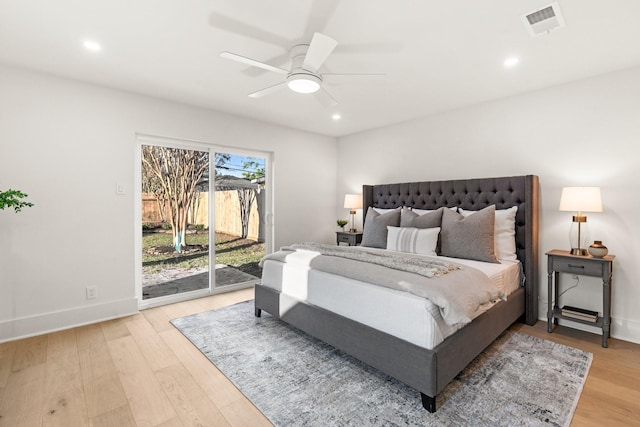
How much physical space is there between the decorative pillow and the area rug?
809 millimetres

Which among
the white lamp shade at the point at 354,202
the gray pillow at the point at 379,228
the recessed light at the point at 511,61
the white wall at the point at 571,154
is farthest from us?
the white lamp shade at the point at 354,202

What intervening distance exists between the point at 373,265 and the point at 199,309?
2269mm

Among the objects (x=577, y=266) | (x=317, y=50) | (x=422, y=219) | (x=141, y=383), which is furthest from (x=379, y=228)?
(x=141, y=383)

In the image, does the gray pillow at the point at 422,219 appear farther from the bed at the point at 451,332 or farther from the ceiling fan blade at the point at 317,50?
the ceiling fan blade at the point at 317,50

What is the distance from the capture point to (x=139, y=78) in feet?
9.72

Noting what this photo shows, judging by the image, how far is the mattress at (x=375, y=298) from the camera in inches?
72.9

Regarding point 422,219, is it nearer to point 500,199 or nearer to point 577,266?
point 500,199

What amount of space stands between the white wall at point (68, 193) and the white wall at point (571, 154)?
3.50 meters

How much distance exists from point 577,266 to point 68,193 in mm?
4916

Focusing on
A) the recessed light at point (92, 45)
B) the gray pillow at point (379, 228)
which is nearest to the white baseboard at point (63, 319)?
the recessed light at point (92, 45)

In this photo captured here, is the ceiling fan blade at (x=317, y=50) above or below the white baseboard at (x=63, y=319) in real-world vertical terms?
above

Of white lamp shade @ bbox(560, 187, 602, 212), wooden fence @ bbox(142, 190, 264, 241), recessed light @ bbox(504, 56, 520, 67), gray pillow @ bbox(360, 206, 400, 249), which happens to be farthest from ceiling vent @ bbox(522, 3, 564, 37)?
wooden fence @ bbox(142, 190, 264, 241)

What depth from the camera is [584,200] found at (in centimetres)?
267

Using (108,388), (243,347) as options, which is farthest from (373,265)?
(108,388)
